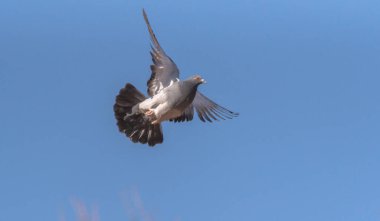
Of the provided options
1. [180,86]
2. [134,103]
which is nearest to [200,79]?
[180,86]

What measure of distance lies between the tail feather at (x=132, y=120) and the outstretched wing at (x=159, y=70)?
9.5 inches

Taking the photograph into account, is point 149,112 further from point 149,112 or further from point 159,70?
point 159,70

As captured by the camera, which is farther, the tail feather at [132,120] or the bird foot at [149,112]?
the tail feather at [132,120]

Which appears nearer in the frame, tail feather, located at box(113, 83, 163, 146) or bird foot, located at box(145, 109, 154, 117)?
bird foot, located at box(145, 109, 154, 117)

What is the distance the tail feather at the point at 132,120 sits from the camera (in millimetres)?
13914

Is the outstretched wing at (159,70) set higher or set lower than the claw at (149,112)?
higher

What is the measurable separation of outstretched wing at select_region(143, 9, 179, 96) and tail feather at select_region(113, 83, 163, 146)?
0.24m

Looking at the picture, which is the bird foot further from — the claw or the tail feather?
the tail feather

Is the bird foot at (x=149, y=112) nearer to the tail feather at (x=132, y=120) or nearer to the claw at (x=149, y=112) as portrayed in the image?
the claw at (x=149, y=112)

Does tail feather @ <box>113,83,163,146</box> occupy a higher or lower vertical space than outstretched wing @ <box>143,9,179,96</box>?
lower

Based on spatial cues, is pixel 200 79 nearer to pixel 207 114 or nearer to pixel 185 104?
pixel 185 104

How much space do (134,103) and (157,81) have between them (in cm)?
43

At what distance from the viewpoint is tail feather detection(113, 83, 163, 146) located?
13914 mm

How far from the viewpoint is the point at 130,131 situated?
1395 centimetres
